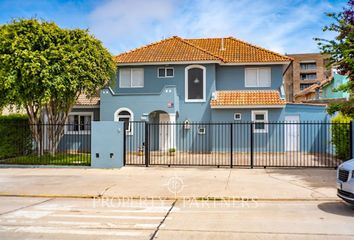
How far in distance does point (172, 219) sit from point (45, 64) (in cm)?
1086

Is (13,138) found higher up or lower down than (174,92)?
lower down

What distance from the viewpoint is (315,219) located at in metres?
7.25

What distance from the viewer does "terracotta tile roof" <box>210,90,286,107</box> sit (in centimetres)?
2152

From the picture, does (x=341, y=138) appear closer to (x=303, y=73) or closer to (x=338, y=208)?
(x=338, y=208)

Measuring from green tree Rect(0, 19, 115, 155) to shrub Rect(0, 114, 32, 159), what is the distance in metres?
1.75

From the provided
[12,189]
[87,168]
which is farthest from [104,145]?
[12,189]

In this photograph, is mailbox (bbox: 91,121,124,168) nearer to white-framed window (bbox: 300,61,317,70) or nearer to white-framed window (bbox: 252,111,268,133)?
white-framed window (bbox: 252,111,268,133)

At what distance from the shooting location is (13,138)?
1841cm

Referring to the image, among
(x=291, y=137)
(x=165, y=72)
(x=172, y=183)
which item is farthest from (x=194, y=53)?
(x=172, y=183)

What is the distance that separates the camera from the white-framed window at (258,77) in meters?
23.4

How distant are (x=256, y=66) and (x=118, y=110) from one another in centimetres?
982

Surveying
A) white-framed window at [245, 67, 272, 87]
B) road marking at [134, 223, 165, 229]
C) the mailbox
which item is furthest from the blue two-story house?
road marking at [134, 223, 165, 229]

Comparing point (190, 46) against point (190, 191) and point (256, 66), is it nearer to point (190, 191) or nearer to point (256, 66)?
point (256, 66)

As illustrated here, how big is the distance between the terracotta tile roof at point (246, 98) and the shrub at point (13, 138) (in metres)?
11.1
